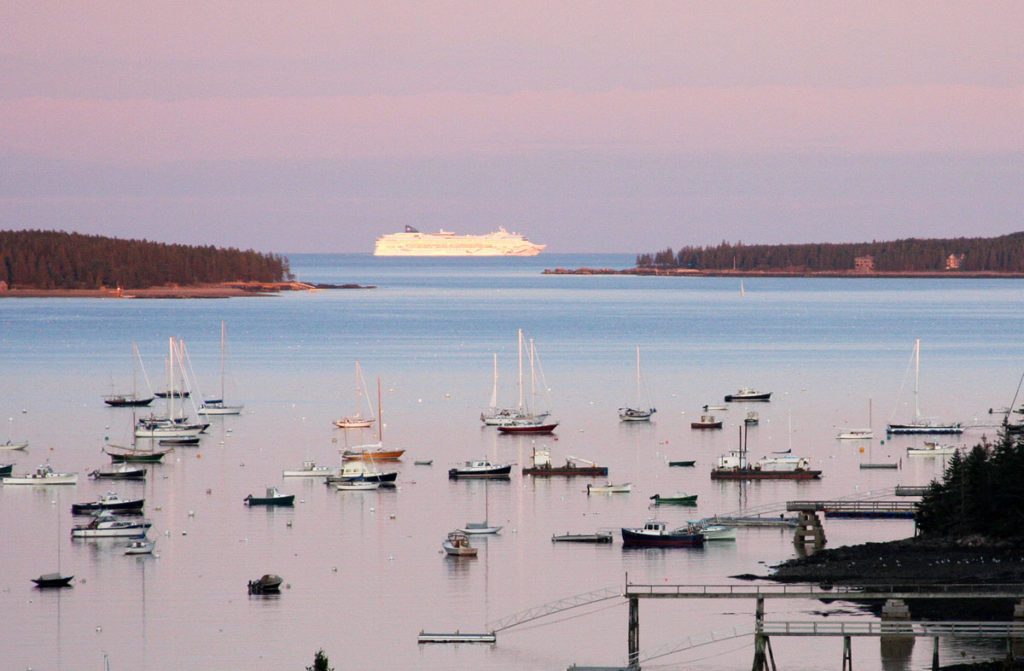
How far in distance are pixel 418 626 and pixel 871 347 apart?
87383 mm

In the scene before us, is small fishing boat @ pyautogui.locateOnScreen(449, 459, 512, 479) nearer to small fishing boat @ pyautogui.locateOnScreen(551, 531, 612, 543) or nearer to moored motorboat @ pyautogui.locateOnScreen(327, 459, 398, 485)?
moored motorboat @ pyautogui.locateOnScreen(327, 459, 398, 485)

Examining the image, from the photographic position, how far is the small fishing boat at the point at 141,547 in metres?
39.7

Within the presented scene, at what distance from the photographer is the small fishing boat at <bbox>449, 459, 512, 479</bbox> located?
52531 millimetres

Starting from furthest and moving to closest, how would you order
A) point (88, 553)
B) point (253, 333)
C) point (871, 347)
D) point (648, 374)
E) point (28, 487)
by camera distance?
point (253, 333) → point (871, 347) → point (648, 374) → point (28, 487) → point (88, 553)

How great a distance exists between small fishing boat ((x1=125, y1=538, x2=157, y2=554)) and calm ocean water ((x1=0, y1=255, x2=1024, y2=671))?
1.46 feet

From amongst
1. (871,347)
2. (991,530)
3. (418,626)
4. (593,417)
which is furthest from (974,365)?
(418,626)

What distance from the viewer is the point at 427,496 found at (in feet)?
160

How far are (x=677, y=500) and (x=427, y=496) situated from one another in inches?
313

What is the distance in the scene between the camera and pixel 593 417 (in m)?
70.7

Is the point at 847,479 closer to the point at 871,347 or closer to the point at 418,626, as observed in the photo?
the point at 418,626

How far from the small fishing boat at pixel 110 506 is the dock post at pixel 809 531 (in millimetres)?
19477

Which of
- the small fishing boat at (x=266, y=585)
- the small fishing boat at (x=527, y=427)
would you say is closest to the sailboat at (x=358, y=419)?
the small fishing boat at (x=527, y=427)

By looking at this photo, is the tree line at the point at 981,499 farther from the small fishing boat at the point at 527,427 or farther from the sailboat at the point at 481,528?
the small fishing boat at the point at 527,427

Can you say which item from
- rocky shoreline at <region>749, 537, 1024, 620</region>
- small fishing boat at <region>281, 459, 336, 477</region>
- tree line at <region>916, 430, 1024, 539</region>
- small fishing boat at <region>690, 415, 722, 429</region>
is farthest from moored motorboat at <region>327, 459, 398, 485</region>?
small fishing boat at <region>690, 415, 722, 429</region>
